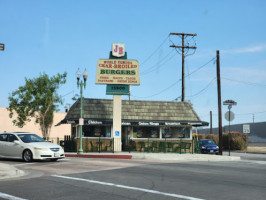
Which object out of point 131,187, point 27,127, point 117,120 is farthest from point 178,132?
point 27,127

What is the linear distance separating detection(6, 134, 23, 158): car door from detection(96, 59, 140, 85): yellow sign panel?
11.3m

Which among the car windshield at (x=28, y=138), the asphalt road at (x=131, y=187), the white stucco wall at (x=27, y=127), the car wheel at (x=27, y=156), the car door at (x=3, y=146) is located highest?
the white stucco wall at (x=27, y=127)

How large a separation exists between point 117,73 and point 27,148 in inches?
505

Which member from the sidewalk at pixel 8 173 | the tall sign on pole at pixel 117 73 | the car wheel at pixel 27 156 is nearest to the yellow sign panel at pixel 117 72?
the tall sign on pole at pixel 117 73

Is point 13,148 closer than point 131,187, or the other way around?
point 131,187

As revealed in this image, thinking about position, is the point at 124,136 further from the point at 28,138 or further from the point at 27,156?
the point at 27,156

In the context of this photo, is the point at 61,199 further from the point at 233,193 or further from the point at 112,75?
the point at 112,75

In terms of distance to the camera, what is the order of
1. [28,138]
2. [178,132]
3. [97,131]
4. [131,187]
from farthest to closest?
1. [178,132]
2. [97,131]
3. [28,138]
4. [131,187]

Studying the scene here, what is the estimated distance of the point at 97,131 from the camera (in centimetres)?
2998

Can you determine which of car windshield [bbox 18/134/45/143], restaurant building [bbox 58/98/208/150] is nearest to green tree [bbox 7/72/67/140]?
restaurant building [bbox 58/98/208/150]

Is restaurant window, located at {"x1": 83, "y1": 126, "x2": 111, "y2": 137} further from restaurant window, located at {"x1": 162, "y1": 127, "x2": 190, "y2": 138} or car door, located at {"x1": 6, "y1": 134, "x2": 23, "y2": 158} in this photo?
car door, located at {"x1": 6, "y1": 134, "x2": 23, "y2": 158}

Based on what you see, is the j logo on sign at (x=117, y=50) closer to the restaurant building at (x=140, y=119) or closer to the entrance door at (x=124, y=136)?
the restaurant building at (x=140, y=119)

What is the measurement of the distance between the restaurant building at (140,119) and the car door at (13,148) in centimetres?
966

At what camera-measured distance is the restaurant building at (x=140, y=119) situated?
29609 mm
